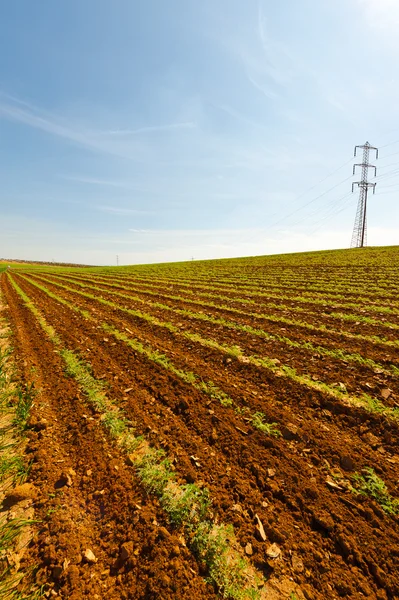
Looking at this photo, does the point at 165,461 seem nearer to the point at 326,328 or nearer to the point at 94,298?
the point at 326,328

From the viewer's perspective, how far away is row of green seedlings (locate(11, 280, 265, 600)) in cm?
246

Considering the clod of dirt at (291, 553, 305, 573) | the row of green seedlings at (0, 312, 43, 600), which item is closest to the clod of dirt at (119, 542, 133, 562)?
the row of green seedlings at (0, 312, 43, 600)

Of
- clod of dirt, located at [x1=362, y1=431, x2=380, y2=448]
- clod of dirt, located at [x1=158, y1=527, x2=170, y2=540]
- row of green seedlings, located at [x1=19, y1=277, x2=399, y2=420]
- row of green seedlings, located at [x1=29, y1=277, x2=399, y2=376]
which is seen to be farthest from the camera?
row of green seedlings, located at [x1=29, y1=277, x2=399, y2=376]

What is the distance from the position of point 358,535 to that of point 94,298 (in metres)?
16.5

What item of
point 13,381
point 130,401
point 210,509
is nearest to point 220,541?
point 210,509

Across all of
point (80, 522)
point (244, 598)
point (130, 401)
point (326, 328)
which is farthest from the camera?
point (326, 328)

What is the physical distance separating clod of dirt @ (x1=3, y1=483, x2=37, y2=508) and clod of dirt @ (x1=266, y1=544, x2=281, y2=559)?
2.88 meters

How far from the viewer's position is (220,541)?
2.80m

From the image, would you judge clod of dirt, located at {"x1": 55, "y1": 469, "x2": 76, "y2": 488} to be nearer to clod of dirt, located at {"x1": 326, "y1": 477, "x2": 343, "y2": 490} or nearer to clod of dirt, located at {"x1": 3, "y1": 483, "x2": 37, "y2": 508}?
clod of dirt, located at {"x1": 3, "y1": 483, "x2": 37, "y2": 508}

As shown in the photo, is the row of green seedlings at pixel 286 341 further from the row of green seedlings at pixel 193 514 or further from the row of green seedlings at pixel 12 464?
the row of green seedlings at pixel 12 464

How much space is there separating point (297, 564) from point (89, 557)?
6.93 ft

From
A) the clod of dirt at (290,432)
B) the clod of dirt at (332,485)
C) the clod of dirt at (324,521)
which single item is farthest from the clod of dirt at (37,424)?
the clod of dirt at (332,485)

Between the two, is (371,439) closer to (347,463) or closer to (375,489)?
(347,463)

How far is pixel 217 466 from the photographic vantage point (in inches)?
148
